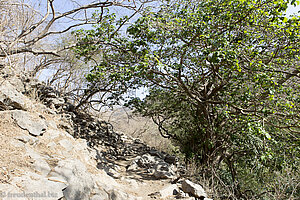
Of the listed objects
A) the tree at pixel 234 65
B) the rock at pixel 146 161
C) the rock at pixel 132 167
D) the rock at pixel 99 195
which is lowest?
the rock at pixel 99 195

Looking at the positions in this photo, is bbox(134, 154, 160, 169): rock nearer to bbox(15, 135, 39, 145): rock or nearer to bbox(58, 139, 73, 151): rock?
bbox(58, 139, 73, 151): rock

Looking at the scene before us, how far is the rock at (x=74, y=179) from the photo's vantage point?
2679 mm

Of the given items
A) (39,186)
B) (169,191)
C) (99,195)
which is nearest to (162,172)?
(169,191)

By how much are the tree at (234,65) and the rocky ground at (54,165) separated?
1.46m

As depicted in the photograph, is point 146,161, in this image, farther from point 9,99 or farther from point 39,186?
point 39,186

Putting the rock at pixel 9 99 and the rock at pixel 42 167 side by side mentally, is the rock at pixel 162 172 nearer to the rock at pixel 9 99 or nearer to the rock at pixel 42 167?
the rock at pixel 42 167

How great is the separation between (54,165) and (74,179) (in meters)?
0.45

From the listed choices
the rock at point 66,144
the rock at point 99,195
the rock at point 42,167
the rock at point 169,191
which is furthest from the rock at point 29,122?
the rock at point 169,191

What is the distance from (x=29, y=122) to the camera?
3779mm

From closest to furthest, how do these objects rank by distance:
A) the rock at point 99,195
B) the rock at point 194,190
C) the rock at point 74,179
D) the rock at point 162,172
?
the rock at point 74,179 < the rock at point 99,195 < the rock at point 194,190 < the rock at point 162,172

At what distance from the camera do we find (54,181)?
258 cm

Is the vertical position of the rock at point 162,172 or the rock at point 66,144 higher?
the rock at point 66,144

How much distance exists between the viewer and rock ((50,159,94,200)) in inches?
105

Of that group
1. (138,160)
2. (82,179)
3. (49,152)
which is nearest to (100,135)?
(138,160)
